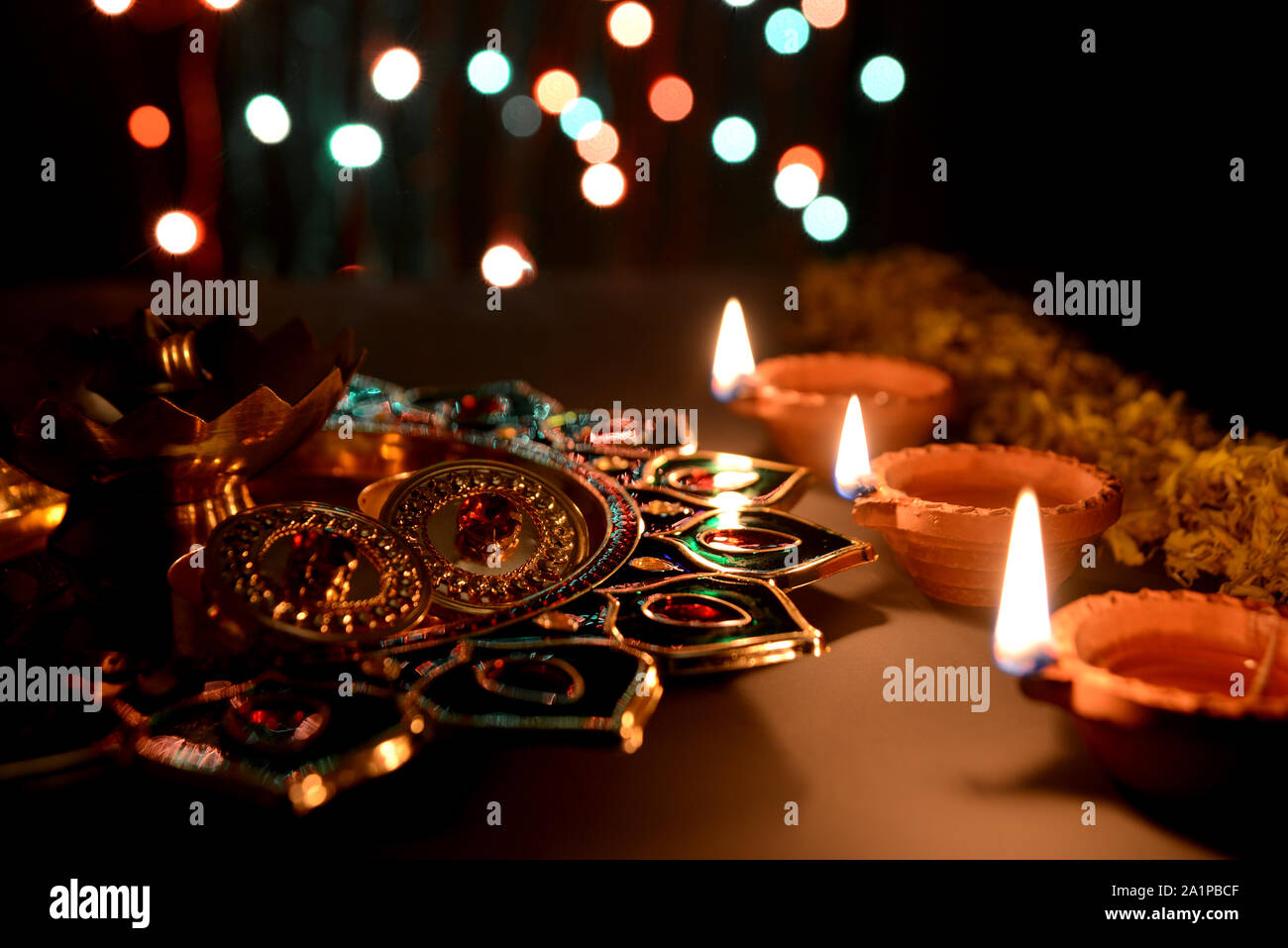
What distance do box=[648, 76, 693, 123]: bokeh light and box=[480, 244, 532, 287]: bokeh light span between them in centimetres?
Result: 54

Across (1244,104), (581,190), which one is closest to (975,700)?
(1244,104)

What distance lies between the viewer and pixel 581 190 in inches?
115

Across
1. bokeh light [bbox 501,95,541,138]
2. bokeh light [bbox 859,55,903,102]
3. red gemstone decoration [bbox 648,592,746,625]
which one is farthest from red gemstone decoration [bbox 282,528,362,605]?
bokeh light [bbox 501,95,541,138]

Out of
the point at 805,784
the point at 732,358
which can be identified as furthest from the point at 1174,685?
the point at 732,358

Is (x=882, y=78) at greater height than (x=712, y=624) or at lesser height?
greater

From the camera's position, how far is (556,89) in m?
2.74

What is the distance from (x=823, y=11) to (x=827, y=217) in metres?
0.47

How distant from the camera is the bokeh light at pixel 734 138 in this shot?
2.64 meters

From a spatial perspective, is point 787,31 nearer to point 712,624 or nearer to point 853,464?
point 853,464

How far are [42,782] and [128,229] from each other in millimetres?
2512

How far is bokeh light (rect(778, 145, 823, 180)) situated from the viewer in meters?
2.63

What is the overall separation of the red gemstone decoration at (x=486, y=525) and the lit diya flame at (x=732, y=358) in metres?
0.46

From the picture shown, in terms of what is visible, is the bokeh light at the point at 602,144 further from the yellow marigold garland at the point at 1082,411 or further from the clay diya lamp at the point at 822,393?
the clay diya lamp at the point at 822,393
